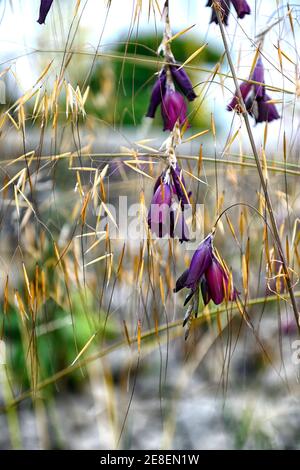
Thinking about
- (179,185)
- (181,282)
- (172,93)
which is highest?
(172,93)

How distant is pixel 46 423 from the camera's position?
1.99 meters

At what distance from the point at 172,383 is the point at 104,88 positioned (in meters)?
0.86

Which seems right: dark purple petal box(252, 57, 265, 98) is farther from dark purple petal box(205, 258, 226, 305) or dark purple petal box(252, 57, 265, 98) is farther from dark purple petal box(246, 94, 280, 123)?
dark purple petal box(205, 258, 226, 305)

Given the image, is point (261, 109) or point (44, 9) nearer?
point (44, 9)

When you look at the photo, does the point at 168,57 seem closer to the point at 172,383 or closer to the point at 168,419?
the point at 168,419

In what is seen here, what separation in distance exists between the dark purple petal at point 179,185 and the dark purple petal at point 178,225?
0.4 inches

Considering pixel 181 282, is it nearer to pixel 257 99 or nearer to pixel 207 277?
pixel 207 277

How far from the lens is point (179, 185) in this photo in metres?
0.78

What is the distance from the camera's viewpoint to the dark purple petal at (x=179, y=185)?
78 cm

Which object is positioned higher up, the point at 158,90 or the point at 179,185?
the point at 158,90

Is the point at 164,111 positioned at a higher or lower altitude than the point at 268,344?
higher

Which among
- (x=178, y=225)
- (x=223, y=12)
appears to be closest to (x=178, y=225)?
(x=178, y=225)

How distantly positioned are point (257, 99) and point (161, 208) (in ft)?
0.65
